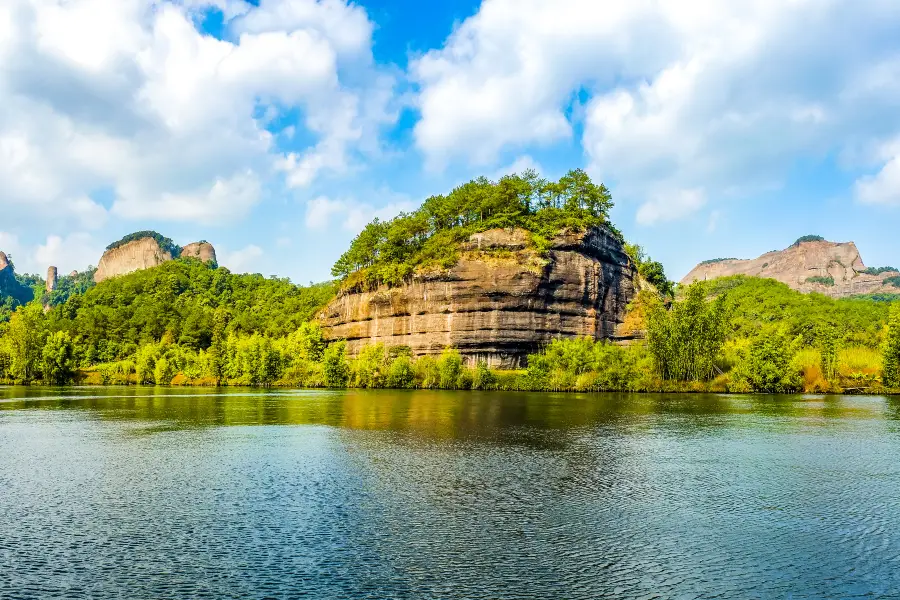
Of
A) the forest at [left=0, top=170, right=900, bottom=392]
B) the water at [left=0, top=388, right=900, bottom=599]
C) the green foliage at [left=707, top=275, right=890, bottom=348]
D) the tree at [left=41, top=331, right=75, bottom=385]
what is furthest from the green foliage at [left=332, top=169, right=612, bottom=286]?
the water at [left=0, top=388, right=900, bottom=599]

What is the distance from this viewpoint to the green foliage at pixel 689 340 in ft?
278

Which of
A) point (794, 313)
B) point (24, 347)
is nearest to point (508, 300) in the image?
point (794, 313)

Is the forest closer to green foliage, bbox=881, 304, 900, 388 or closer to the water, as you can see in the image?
green foliage, bbox=881, 304, 900, 388

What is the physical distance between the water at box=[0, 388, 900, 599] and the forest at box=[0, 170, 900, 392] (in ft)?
161

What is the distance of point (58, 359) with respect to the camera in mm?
117812

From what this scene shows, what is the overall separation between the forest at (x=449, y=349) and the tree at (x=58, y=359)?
356mm

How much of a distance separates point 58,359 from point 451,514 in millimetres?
126285

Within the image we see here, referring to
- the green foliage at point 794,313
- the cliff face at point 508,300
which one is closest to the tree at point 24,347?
the cliff face at point 508,300

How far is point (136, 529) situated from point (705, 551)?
616 inches

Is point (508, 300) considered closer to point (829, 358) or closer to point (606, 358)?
point (606, 358)

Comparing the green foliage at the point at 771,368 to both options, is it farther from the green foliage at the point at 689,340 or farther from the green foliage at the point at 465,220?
the green foliage at the point at 465,220

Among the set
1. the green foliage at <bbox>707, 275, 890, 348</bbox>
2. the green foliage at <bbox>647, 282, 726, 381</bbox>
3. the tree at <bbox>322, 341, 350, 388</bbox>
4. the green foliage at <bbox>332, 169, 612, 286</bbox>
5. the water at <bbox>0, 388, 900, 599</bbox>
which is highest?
the green foliage at <bbox>332, 169, 612, 286</bbox>

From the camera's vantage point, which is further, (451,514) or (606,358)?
(606,358)

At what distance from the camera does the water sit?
43.6ft
